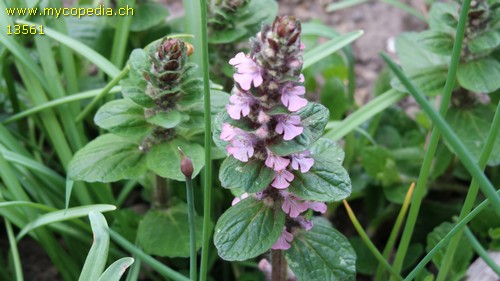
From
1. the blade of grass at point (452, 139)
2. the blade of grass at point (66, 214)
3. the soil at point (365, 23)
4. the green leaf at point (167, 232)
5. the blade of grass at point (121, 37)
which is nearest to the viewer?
the blade of grass at point (452, 139)

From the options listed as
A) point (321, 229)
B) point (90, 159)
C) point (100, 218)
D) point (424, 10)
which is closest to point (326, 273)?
point (321, 229)

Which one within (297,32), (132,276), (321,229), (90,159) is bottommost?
(132,276)

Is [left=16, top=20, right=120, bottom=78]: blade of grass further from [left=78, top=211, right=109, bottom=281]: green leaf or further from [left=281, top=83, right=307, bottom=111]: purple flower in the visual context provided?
[left=281, top=83, right=307, bottom=111]: purple flower

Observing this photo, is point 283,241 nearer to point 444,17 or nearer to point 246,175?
point 246,175

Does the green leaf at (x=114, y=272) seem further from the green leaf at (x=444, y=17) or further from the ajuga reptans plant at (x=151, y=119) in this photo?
the green leaf at (x=444, y=17)

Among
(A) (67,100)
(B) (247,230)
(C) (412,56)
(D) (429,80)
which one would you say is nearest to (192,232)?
(B) (247,230)

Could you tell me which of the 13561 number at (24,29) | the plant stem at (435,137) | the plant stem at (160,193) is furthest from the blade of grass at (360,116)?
the 13561 number at (24,29)

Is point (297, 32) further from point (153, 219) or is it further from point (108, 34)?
point (108, 34)
